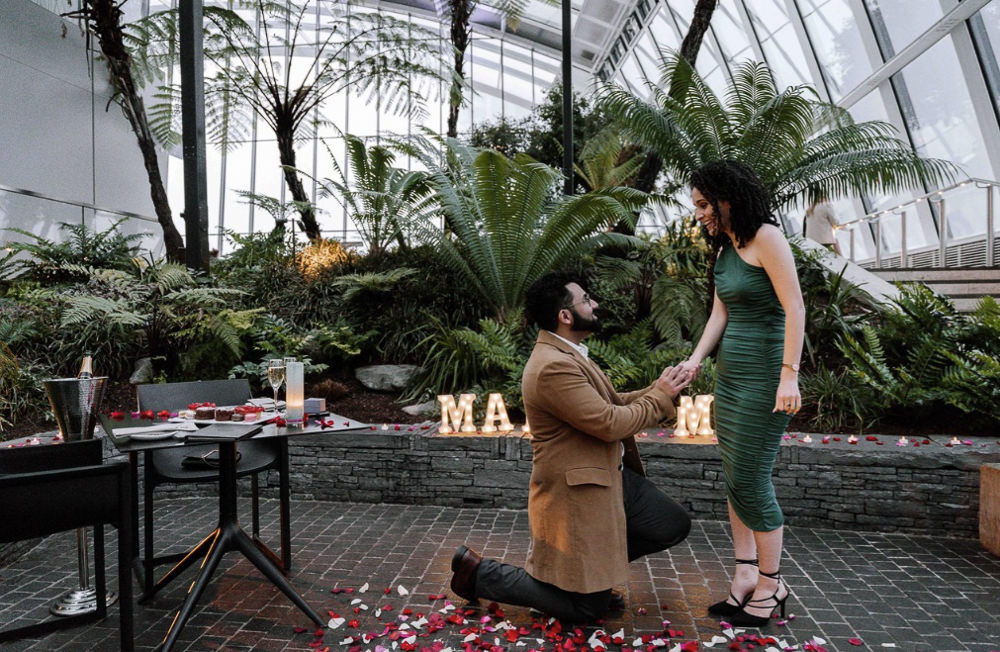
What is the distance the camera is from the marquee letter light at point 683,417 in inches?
155

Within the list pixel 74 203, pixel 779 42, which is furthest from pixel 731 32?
pixel 74 203

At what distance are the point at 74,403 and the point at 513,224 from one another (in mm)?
3566

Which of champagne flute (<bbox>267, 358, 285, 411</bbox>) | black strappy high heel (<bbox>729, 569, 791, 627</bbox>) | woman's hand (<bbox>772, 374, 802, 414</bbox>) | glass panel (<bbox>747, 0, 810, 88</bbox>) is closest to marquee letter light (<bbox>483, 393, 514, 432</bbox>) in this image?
champagne flute (<bbox>267, 358, 285, 411</bbox>)

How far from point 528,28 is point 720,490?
1682cm

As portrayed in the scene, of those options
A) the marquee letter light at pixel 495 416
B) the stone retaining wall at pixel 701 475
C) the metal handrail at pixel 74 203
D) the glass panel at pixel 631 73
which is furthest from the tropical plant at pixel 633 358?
the glass panel at pixel 631 73

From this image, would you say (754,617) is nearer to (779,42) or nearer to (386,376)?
(386,376)

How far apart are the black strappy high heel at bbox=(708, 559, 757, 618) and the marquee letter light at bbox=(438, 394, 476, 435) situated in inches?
76.8

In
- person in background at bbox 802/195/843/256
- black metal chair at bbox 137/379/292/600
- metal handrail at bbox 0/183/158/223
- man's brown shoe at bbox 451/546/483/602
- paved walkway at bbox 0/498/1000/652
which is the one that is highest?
metal handrail at bbox 0/183/158/223

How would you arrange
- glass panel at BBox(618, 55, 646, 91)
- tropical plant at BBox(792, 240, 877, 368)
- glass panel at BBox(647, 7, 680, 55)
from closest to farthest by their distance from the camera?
tropical plant at BBox(792, 240, 877, 368), glass panel at BBox(647, 7, 680, 55), glass panel at BBox(618, 55, 646, 91)

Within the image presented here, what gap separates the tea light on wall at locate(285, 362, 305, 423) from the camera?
2531mm

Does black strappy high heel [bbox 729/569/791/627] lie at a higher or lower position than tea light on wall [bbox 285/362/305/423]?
lower

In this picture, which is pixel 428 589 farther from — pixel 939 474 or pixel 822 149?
pixel 822 149

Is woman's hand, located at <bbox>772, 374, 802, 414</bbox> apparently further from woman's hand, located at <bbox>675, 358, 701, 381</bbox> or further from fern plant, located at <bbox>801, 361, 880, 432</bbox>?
fern plant, located at <bbox>801, 361, 880, 432</bbox>

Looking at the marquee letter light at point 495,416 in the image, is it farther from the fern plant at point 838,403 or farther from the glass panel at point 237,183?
the glass panel at point 237,183
